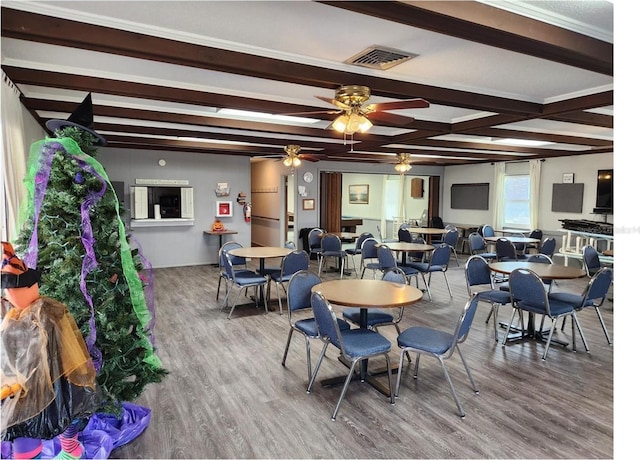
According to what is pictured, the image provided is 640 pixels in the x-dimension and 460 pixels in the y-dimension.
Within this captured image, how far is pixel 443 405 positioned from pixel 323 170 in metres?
8.03

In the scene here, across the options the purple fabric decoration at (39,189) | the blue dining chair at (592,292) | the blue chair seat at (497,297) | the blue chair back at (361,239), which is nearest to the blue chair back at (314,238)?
the blue chair back at (361,239)

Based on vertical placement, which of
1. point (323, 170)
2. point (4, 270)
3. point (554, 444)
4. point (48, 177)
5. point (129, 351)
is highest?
point (323, 170)

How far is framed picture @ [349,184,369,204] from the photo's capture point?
13.7m

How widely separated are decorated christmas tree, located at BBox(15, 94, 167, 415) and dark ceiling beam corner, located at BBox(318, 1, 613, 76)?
5.08 ft

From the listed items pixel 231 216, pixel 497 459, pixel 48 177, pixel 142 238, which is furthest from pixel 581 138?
pixel 142 238

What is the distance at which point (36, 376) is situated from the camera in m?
1.73

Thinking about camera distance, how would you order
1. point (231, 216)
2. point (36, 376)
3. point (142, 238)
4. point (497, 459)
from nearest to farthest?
point (36, 376)
point (497, 459)
point (142, 238)
point (231, 216)

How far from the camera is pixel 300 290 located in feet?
11.9

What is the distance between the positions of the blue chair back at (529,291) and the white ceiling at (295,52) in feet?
5.77

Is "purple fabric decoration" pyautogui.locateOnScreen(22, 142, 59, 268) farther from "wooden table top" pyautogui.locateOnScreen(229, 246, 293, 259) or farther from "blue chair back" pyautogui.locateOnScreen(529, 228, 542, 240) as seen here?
"blue chair back" pyautogui.locateOnScreen(529, 228, 542, 240)

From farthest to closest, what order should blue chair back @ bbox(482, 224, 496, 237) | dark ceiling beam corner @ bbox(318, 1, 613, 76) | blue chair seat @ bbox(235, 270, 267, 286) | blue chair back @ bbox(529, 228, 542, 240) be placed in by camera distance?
blue chair back @ bbox(482, 224, 496, 237)
blue chair back @ bbox(529, 228, 542, 240)
blue chair seat @ bbox(235, 270, 267, 286)
dark ceiling beam corner @ bbox(318, 1, 613, 76)

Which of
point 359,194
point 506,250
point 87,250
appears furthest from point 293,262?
point 359,194

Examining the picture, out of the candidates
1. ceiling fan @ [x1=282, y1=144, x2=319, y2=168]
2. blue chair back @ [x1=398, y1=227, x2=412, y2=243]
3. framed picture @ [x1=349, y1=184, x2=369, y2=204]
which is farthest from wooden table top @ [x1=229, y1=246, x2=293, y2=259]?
framed picture @ [x1=349, y1=184, x2=369, y2=204]
